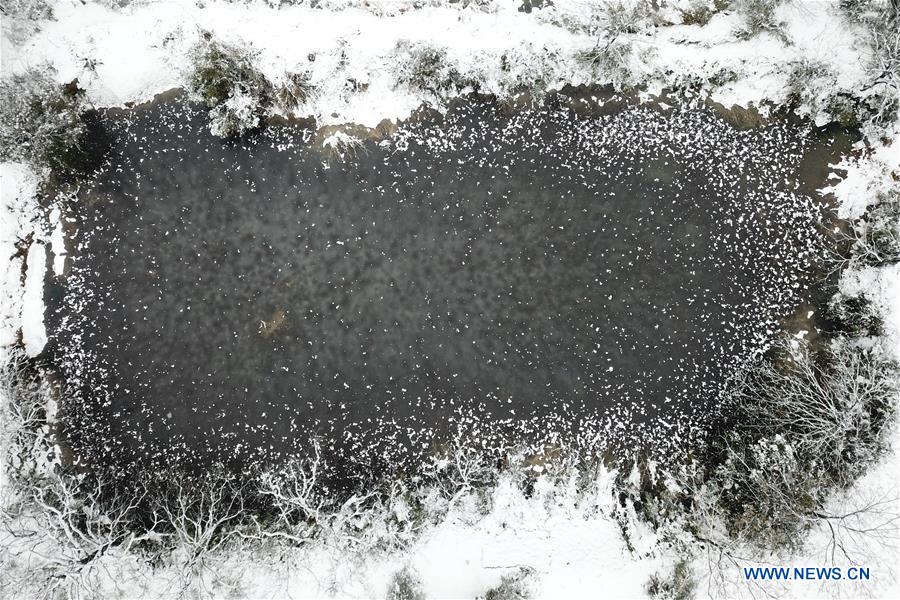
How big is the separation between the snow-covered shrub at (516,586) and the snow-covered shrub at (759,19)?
11.6m

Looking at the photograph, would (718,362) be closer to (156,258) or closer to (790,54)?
(790,54)

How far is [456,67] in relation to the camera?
424 inches

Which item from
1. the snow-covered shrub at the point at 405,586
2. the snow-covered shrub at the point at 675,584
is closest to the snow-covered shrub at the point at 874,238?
the snow-covered shrub at the point at 675,584

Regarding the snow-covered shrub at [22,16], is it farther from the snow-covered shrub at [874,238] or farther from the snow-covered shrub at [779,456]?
the snow-covered shrub at [874,238]

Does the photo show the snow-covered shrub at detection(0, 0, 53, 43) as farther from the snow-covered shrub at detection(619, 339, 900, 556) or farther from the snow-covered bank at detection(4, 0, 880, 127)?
the snow-covered shrub at detection(619, 339, 900, 556)

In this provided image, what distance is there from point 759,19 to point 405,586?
13348mm

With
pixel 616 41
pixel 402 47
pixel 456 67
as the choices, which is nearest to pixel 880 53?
pixel 616 41

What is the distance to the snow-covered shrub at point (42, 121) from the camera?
10.2 metres

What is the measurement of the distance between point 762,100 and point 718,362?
18.1ft

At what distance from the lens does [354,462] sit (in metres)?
10.8

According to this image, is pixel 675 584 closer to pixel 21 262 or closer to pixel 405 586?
pixel 405 586

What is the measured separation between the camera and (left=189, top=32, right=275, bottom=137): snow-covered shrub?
34.2 ft

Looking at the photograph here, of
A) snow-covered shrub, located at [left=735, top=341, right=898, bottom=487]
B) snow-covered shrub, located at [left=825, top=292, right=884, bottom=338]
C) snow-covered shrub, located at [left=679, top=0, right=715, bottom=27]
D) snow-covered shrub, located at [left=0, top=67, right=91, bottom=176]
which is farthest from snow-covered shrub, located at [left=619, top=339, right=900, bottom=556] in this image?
snow-covered shrub, located at [left=0, top=67, right=91, bottom=176]

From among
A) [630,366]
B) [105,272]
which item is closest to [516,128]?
[630,366]
